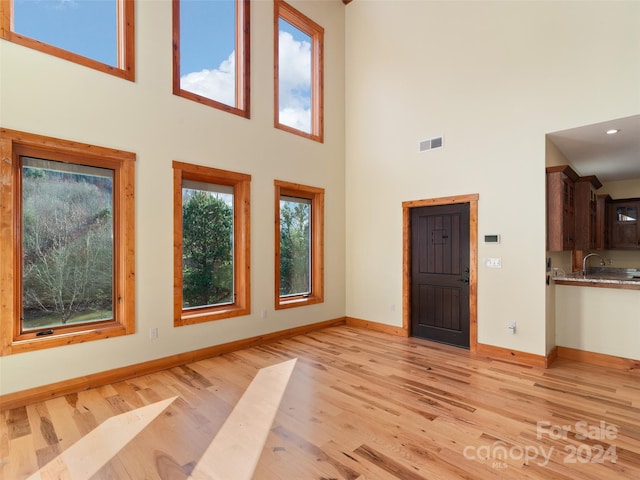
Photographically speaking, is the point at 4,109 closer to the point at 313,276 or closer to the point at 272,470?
the point at 272,470

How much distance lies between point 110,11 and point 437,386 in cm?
540

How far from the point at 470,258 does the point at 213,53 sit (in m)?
4.55

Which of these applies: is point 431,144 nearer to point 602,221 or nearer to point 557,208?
point 557,208

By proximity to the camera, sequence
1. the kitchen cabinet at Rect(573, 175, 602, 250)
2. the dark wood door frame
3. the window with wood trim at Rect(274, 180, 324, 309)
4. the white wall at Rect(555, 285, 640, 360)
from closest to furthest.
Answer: the white wall at Rect(555, 285, 640, 360), the dark wood door frame, the kitchen cabinet at Rect(573, 175, 602, 250), the window with wood trim at Rect(274, 180, 324, 309)

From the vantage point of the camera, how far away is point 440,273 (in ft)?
16.3

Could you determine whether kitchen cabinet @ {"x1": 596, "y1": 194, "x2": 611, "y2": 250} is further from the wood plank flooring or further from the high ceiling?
the wood plank flooring

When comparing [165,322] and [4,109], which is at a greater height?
[4,109]

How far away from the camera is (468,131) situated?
181 inches

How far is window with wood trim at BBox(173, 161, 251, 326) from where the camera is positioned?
410cm

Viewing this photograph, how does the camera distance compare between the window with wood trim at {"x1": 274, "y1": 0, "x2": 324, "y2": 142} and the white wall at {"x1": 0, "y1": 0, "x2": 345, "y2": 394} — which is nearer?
the white wall at {"x1": 0, "y1": 0, "x2": 345, "y2": 394}

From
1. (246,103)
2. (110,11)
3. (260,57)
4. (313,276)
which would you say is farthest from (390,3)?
(313,276)

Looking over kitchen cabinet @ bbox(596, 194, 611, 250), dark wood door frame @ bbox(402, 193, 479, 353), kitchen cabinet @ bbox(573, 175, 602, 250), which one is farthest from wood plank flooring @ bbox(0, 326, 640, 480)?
kitchen cabinet @ bbox(596, 194, 611, 250)

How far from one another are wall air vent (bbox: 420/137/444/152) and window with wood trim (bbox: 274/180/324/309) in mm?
1808

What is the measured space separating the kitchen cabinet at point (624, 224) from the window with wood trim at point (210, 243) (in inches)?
273
